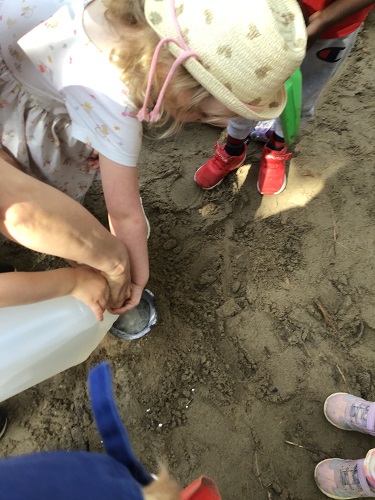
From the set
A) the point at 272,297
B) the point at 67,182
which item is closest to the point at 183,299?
the point at 272,297

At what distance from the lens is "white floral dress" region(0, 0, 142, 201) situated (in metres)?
0.88

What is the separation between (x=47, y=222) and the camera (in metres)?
0.79

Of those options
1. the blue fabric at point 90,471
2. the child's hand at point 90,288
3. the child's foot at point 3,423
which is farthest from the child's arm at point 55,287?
the child's foot at point 3,423

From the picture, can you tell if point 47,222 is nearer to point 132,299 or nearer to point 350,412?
point 132,299

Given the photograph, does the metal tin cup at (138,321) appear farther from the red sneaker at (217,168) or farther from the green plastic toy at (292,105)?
the green plastic toy at (292,105)

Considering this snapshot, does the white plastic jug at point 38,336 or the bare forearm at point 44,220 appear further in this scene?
the white plastic jug at point 38,336

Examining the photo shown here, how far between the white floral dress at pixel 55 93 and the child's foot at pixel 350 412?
0.92 metres

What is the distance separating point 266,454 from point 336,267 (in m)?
0.66

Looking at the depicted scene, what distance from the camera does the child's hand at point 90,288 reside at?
0.95 meters

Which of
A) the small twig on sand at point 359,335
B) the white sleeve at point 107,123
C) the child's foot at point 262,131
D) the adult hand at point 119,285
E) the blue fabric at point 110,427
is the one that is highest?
the white sleeve at point 107,123

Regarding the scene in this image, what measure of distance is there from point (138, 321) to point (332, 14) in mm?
983

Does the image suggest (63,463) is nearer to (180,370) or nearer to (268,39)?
(268,39)

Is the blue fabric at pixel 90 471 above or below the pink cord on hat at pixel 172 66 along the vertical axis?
below

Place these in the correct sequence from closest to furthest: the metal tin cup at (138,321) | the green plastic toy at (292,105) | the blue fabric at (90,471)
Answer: the blue fabric at (90,471) < the green plastic toy at (292,105) < the metal tin cup at (138,321)
